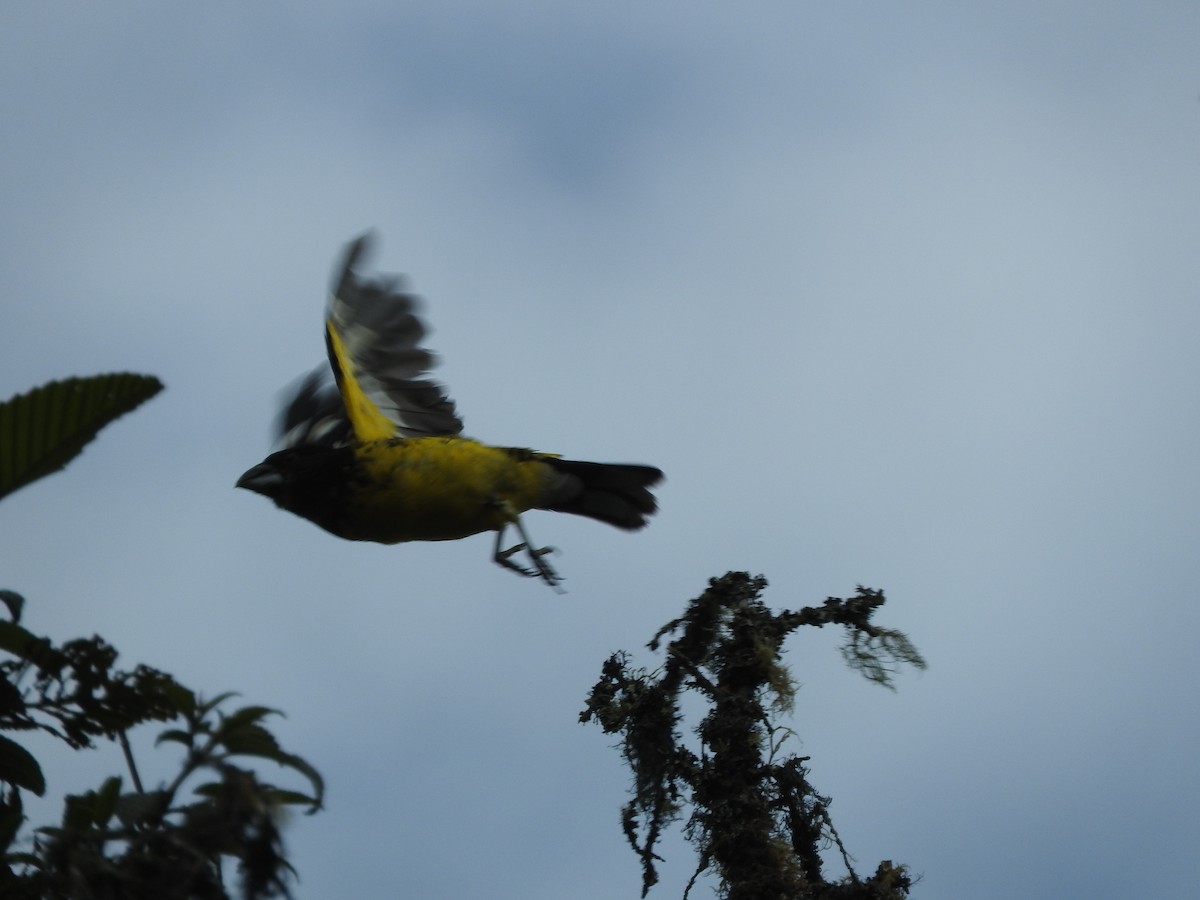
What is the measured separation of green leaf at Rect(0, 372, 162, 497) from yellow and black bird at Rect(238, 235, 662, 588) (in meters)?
3.64

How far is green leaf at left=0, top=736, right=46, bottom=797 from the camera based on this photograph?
177 centimetres

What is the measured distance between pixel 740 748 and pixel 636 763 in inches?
13.2

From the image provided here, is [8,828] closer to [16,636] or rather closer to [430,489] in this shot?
[16,636]

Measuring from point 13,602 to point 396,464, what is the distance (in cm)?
364

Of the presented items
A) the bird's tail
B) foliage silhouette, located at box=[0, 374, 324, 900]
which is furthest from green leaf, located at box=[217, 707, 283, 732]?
the bird's tail

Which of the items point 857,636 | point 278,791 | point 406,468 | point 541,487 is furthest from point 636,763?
point 541,487

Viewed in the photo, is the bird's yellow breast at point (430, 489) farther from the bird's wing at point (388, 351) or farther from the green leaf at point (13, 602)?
the green leaf at point (13, 602)

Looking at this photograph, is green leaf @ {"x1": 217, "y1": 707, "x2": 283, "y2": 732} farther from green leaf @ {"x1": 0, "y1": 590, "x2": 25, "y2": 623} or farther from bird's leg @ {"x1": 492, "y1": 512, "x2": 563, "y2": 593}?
bird's leg @ {"x1": 492, "y1": 512, "x2": 563, "y2": 593}

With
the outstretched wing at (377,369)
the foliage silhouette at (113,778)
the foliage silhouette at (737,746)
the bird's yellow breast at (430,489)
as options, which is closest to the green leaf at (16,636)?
the foliage silhouette at (113,778)

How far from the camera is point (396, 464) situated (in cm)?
541

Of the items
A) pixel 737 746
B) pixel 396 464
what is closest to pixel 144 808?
pixel 737 746

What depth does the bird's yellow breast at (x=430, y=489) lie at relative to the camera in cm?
536

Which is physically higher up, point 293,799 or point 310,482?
point 310,482

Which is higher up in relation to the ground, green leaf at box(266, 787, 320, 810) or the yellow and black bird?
the yellow and black bird
